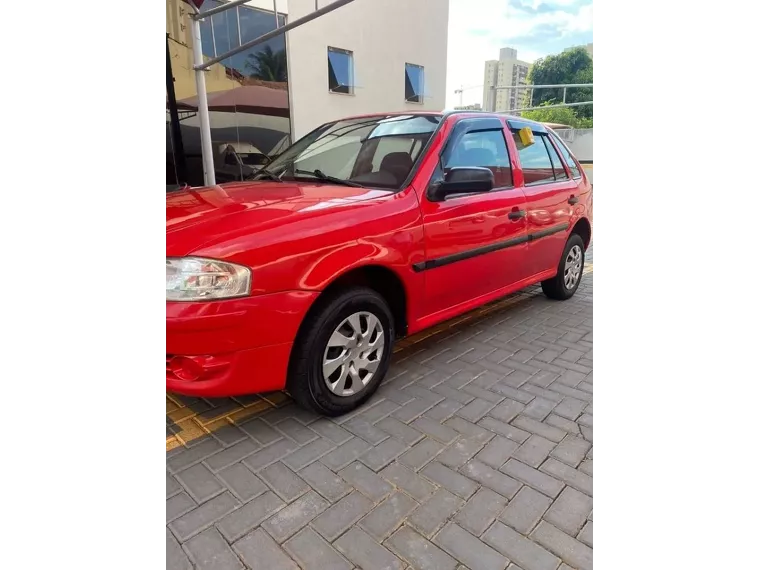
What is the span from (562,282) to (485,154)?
1.86 m

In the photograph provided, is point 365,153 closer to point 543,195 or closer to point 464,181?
point 464,181

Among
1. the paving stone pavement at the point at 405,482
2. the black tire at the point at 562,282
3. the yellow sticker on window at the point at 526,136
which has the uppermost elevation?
the yellow sticker on window at the point at 526,136

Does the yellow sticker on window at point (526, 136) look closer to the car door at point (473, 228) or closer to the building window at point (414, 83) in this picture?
the car door at point (473, 228)

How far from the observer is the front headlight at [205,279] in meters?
2.03

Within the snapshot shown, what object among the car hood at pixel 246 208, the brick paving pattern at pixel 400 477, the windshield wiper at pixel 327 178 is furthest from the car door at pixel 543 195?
the car hood at pixel 246 208

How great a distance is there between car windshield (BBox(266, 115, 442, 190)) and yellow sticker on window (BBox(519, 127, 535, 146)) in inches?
38.6

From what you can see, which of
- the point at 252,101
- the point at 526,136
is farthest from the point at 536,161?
the point at 252,101

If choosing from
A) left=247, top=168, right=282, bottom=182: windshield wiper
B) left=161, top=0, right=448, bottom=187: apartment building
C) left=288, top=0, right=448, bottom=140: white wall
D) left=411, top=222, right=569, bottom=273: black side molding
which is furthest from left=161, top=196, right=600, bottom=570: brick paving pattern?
left=288, top=0, right=448, bottom=140: white wall

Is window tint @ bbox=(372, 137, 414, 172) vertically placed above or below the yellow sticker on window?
below

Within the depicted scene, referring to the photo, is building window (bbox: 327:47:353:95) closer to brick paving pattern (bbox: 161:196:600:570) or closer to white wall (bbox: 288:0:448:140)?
white wall (bbox: 288:0:448:140)

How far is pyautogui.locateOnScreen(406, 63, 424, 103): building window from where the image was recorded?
42.8 feet

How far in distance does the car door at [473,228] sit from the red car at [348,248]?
0.01 metres
